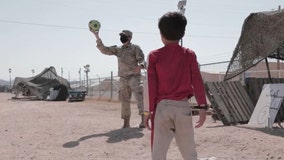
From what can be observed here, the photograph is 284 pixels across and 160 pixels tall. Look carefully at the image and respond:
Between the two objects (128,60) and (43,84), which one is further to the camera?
(43,84)

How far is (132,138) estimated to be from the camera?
6973mm

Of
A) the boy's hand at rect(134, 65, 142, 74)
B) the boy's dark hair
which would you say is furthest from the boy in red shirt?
the boy's hand at rect(134, 65, 142, 74)

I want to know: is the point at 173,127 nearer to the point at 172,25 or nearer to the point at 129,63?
the point at 172,25

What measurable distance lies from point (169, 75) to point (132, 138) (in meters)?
3.78

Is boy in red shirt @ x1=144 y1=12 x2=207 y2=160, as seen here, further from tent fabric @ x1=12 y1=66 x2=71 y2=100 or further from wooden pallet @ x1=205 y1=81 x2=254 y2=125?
tent fabric @ x1=12 y1=66 x2=71 y2=100

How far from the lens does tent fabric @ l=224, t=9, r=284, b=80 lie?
339 inches

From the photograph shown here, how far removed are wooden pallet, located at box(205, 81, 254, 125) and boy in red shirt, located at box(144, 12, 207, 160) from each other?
5.67 metres

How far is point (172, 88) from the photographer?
11.0 feet

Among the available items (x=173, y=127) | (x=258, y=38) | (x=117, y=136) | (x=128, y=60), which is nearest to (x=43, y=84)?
(x=128, y=60)


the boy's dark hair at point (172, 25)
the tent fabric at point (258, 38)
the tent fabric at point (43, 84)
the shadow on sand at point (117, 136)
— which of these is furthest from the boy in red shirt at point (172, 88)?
the tent fabric at point (43, 84)

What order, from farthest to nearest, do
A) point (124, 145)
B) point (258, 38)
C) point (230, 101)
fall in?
1. point (230, 101)
2. point (258, 38)
3. point (124, 145)

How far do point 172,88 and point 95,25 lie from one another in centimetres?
484

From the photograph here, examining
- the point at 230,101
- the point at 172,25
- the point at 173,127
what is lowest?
the point at 230,101

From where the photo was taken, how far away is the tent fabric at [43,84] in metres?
28.7
